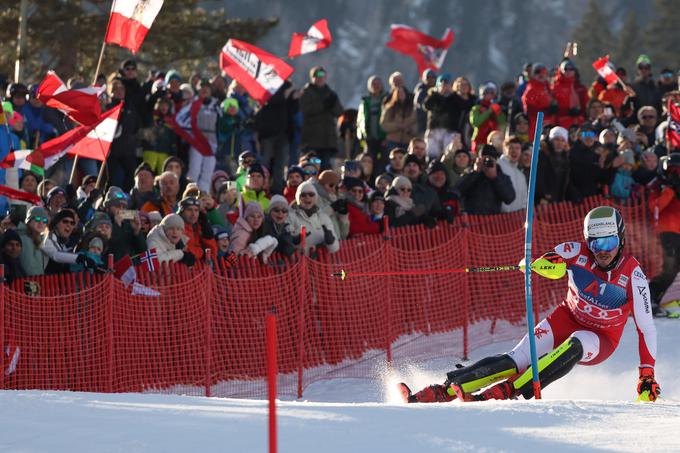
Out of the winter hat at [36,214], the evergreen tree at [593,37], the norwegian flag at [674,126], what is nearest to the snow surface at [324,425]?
the winter hat at [36,214]

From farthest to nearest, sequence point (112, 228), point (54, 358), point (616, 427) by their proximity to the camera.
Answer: point (112, 228)
point (54, 358)
point (616, 427)

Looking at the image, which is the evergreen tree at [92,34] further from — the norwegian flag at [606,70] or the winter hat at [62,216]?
the winter hat at [62,216]

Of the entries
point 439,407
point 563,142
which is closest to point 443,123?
point 563,142

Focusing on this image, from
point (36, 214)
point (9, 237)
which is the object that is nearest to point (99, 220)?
point (36, 214)

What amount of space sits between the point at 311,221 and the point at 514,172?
122 inches

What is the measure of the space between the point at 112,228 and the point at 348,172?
11.5 ft

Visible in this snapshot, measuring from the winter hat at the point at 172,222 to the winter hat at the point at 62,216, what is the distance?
2.64 ft

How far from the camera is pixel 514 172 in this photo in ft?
48.3

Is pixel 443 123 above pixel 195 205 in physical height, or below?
above

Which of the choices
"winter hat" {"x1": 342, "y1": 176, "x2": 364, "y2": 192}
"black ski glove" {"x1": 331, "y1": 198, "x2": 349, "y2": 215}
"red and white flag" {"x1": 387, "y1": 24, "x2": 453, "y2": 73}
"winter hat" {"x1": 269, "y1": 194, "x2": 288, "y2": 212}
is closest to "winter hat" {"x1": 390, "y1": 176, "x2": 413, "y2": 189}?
"winter hat" {"x1": 342, "y1": 176, "x2": 364, "y2": 192}

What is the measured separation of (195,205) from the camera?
39.1 feet

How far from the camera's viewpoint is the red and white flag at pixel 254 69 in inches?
635

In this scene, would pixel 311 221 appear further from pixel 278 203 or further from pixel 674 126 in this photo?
pixel 674 126

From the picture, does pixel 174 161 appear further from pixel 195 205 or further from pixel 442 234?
pixel 442 234
